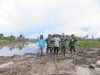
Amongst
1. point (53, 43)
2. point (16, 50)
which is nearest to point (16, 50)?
point (16, 50)

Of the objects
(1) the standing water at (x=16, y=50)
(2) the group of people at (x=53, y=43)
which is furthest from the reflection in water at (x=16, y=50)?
(2) the group of people at (x=53, y=43)

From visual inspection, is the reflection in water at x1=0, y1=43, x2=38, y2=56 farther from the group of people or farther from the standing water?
the group of people

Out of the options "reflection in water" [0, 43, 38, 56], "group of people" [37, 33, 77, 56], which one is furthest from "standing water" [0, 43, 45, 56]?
"group of people" [37, 33, 77, 56]

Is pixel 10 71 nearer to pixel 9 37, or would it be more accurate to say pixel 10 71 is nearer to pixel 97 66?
pixel 97 66

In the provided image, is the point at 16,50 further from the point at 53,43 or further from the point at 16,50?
the point at 53,43

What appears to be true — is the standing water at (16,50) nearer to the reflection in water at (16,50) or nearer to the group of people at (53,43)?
the reflection in water at (16,50)

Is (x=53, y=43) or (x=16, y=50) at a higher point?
(x=16, y=50)

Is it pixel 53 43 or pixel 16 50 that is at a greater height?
pixel 16 50

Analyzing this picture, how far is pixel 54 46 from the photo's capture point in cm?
2362

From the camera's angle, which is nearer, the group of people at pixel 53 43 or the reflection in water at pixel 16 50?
the group of people at pixel 53 43

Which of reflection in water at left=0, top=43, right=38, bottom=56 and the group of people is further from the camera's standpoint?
reflection in water at left=0, top=43, right=38, bottom=56

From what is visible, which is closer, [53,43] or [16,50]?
[53,43]

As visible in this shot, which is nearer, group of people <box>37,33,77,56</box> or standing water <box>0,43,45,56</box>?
group of people <box>37,33,77,56</box>

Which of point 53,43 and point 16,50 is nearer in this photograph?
point 53,43
